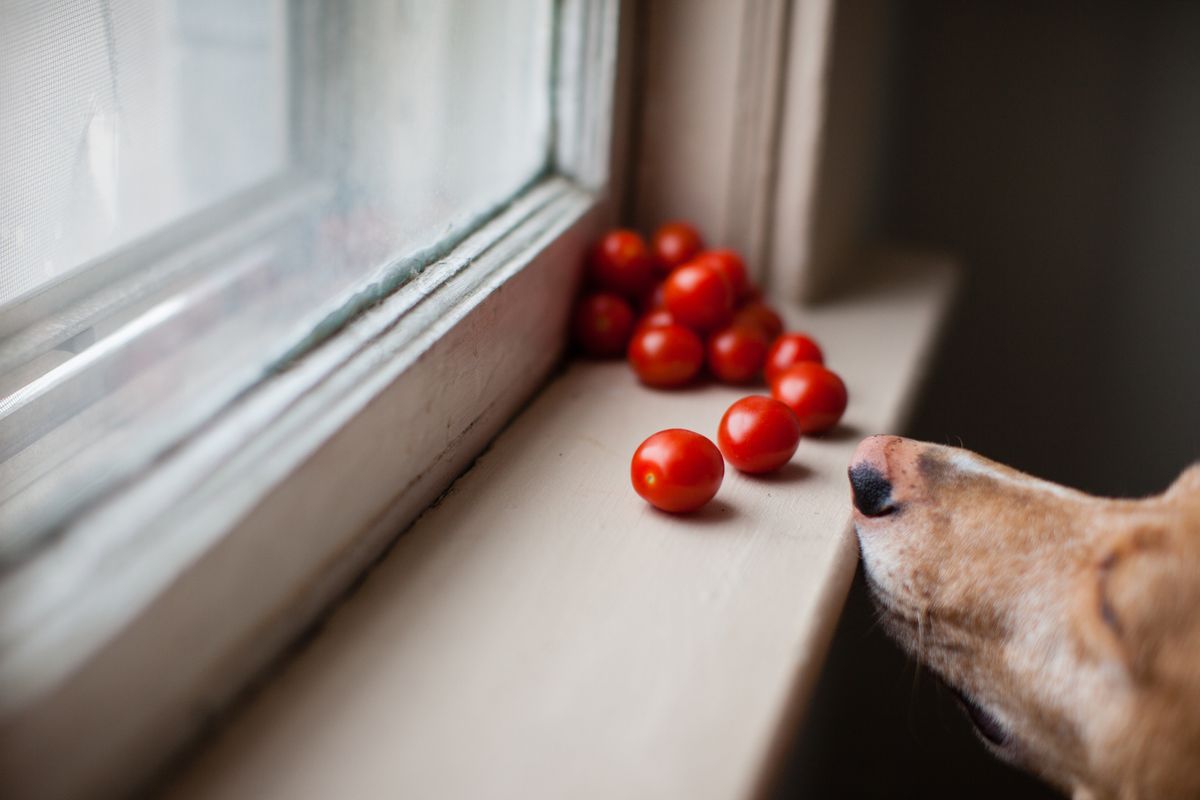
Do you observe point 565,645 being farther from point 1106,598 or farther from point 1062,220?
point 1062,220

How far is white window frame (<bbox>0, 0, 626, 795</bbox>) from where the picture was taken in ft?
1.88

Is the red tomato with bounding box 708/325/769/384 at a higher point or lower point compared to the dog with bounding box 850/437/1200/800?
higher

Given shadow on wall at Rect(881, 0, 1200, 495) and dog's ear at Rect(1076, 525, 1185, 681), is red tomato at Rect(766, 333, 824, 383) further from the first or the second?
shadow on wall at Rect(881, 0, 1200, 495)

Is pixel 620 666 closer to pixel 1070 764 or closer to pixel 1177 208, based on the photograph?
pixel 1070 764

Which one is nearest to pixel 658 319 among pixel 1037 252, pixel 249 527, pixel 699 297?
pixel 699 297

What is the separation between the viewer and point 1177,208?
5.96 ft

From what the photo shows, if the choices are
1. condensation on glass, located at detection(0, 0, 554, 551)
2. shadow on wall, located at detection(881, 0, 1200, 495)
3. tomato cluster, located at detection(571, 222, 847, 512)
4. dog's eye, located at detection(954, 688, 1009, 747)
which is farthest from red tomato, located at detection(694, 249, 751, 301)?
shadow on wall, located at detection(881, 0, 1200, 495)

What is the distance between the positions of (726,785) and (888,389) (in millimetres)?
689

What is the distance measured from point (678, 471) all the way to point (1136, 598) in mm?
387

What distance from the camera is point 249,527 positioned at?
2.23 feet

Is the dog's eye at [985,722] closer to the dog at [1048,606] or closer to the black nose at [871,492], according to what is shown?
the dog at [1048,606]

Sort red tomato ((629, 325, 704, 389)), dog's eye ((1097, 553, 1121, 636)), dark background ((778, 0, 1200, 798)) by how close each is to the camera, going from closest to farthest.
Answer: dog's eye ((1097, 553, 1121, 636)) < red tomato ((629, 325, 704, 389)) < dark background ((778, 0, 1200, 798))

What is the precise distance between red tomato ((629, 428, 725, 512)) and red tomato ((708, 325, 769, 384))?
10.1 inches

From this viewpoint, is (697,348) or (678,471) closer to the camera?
(678,471)
